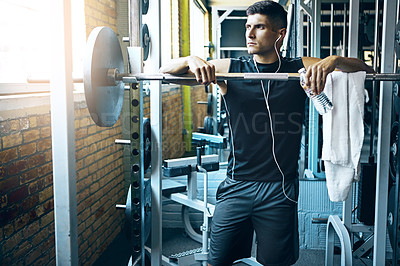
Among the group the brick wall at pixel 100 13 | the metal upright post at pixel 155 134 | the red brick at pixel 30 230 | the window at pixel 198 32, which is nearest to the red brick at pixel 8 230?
the red brick at pixel 30 230

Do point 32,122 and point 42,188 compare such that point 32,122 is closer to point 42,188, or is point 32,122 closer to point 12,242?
point 42,188

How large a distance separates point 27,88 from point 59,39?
26.2 inches

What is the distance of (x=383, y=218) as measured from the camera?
1802mm

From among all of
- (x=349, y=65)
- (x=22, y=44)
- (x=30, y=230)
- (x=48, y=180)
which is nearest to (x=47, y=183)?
(x=48, y=180)

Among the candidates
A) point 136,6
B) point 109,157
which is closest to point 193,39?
point 109,157

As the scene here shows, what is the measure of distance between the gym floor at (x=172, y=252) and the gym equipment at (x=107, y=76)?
4.62 ft

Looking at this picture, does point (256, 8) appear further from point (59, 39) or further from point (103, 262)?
point (103, 262)

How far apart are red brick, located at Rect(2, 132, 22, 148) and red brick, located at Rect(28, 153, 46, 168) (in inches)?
5.2

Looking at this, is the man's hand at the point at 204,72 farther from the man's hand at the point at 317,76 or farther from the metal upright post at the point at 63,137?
the metal upright post at the point at 63,137

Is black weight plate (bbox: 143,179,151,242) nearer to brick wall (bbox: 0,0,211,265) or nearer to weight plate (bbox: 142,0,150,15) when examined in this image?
brick wall (bbox: 0,0,211,265)

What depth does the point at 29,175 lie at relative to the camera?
179 cm

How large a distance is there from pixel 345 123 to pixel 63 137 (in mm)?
1093

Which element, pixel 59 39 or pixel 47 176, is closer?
pixel 59 39

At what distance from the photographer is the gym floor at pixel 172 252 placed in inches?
106
